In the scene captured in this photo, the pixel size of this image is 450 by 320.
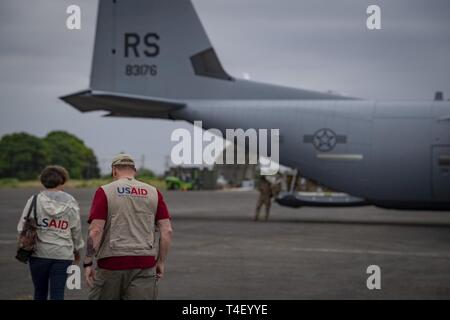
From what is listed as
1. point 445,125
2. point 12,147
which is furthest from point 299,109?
point 12,147

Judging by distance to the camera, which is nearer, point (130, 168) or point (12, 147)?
point (130, 168)

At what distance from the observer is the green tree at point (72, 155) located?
59372 millimetres

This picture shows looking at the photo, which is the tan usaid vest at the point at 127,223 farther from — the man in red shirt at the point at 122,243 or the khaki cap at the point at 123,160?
the khaki cap at the point at 123,160

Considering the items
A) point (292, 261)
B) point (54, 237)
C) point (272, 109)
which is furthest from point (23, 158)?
point (54, 237)

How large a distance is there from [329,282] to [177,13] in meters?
13.6

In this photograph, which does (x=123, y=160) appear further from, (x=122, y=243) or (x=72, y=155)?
(x=72, y=155)

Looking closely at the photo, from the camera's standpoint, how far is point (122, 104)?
21.0 metres

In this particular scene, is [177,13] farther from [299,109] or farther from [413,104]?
[413,104]

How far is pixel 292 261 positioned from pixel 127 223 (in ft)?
21.9

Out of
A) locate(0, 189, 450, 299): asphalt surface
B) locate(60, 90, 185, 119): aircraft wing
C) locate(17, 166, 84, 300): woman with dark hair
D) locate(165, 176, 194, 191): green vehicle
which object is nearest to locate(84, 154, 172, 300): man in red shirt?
locate(17, 166, 84, 300): woman with dark hair

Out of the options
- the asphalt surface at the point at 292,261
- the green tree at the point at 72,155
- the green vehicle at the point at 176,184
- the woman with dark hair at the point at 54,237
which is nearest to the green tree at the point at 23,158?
the green tree at the point at 72,155

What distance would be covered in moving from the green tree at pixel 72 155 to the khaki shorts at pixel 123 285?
51.7m

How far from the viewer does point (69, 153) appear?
208ft

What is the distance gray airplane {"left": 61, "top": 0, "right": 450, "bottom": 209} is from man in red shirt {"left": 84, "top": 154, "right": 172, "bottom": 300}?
47.4 ft
